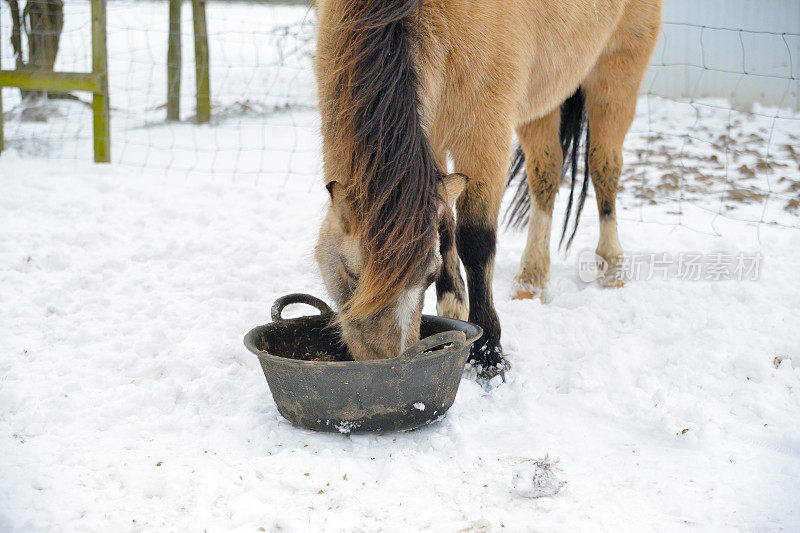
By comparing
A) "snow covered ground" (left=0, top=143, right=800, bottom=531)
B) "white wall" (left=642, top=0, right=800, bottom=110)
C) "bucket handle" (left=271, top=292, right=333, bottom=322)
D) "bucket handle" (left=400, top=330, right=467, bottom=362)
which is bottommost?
"snow covered ground" (left=0, top=143, right=800, bottom=531)

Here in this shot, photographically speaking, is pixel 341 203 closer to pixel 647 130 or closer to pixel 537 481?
pixel 537 481

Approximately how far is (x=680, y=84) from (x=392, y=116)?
8785 mm

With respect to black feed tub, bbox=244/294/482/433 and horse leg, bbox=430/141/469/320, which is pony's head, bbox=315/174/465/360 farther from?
horse leg, bbox=430/141/469/320

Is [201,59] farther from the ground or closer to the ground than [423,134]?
farther from the ground

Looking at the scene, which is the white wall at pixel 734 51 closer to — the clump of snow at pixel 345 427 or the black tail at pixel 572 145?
the black tail at pixel 572 145

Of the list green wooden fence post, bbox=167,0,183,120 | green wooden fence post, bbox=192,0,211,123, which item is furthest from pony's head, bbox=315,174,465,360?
green wooden fence post, bbox=167,0,183,120

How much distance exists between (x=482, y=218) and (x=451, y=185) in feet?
1.55

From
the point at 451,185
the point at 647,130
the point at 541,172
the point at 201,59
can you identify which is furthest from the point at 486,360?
the point at 201,59

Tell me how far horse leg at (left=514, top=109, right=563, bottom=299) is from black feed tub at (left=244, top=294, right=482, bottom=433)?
1.71m

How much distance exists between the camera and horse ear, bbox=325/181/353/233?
222 cm

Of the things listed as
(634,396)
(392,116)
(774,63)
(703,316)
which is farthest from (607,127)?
(774,63)

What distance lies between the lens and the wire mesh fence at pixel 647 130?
5.83 m

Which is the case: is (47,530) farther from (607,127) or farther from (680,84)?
(680,84)

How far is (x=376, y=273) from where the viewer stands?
82.2 inches
